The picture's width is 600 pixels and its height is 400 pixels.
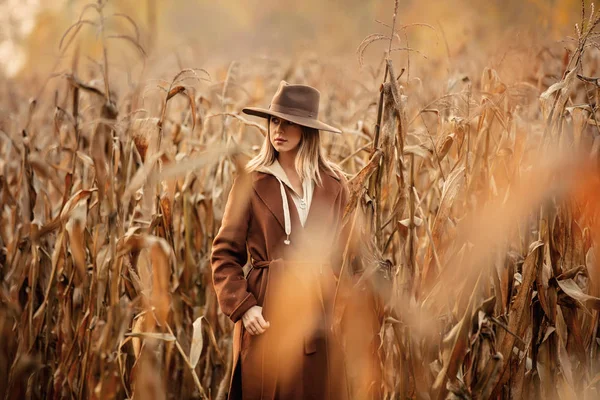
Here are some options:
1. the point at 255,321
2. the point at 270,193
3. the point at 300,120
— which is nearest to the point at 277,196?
the point at 270,193

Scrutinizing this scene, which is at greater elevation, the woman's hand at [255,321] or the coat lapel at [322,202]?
the coat lapel at [322,202]

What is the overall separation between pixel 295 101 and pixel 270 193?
0.27 meters

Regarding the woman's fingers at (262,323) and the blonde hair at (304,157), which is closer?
the woman's fingers at (262,323)

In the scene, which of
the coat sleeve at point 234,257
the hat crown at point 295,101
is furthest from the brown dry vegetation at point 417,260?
the hat crown at point 295,101

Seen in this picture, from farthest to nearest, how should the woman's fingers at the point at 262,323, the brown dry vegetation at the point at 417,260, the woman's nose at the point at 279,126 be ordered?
1. the woman's nose at the point at 279,126
2. the woman's fingers at the point at 262,323
3. the brown dry vegetation at the point at 417,260

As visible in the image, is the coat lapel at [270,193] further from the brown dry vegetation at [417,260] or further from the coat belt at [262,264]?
the brown dry vegetation at [417,260]

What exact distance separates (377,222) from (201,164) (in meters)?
0.60

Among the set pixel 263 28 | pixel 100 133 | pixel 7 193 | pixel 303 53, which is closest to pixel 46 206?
pixel 7 193

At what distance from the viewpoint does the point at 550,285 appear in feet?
5.48

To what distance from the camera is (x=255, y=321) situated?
68.0 inches

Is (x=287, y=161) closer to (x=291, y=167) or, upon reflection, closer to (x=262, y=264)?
(x=291, y=167)

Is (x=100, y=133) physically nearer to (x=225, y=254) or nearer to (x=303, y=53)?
(x=225, y=254)

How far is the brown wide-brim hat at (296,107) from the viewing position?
1.79 meters

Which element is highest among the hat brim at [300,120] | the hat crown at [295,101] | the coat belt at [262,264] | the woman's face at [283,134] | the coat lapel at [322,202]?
the hat crown at [295,101]
